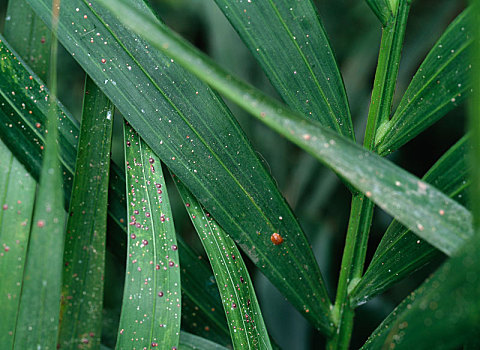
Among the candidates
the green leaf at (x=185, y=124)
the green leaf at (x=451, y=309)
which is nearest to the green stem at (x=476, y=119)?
the green leaf at (x=451, y=309)

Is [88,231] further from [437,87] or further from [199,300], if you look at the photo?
[437,87]

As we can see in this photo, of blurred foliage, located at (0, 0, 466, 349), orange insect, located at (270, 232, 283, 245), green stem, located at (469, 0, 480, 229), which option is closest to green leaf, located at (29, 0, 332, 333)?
orange insect, located at (270, 232, 283, 245)

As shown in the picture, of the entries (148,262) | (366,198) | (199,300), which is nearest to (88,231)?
(148,262)

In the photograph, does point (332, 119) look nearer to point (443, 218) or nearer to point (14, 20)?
point (443, 218)

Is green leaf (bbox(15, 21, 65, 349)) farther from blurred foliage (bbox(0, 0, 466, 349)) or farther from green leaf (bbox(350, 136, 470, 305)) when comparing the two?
blurred foliage (bbox(0, 0, 466, 349))

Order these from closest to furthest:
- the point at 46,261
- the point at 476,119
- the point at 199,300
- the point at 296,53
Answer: the point at 476,119
the point at 46,261
the point at 296,53
the point at 199,300

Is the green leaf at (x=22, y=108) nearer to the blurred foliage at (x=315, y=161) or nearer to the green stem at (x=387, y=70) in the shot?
the green stem at (x=387, y=70)

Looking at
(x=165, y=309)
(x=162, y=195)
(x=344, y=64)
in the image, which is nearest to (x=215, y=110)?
(x=162, y=195)
